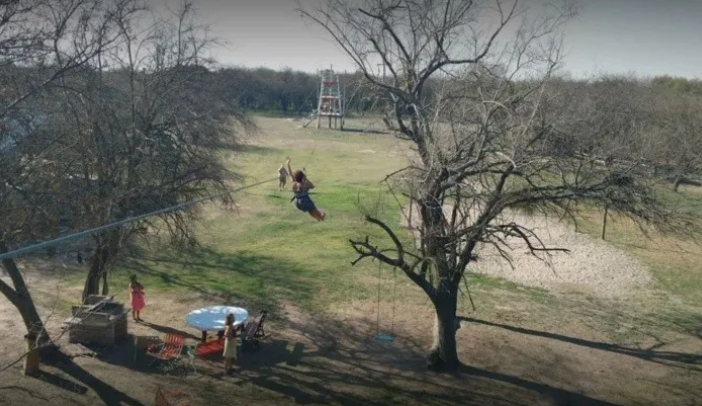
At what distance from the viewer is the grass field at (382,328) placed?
38.3 ft

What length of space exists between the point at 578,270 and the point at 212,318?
1304cm

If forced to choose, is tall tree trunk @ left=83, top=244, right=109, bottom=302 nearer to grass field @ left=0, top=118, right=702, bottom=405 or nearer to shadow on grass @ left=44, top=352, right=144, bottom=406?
grass field @ left=0, top=118, right=702, bottom=405

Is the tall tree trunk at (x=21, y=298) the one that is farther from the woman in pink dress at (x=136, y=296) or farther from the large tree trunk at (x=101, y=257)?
the woman in pink dress at (x=136, y=296)

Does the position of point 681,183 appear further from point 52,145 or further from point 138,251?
point 52,145

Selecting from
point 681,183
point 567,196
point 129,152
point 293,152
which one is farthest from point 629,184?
point 293,152

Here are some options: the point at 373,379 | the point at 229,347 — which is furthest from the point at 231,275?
the point at 373,379

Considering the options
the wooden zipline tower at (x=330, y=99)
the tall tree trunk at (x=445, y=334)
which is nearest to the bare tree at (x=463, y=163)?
the tall tree trunk at (x=445, y=334)

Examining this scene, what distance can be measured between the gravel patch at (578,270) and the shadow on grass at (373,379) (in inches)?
230

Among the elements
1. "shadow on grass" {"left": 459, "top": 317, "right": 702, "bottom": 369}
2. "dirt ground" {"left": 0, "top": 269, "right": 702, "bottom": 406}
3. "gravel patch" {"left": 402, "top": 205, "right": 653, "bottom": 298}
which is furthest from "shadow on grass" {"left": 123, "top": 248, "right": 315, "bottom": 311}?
"shadow on grass" {"left": 459, "top": 317, "right": 702, "bottom": 369}

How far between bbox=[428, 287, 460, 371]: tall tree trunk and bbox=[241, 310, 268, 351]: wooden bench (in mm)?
3961

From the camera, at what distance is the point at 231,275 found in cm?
1855

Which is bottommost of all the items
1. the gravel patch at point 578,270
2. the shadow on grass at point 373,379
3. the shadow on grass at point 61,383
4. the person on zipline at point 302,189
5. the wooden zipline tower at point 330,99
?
the shadow on grass at point 61,383

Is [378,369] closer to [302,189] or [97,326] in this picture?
[302,189]

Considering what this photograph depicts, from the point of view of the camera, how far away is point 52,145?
39.5 ft
